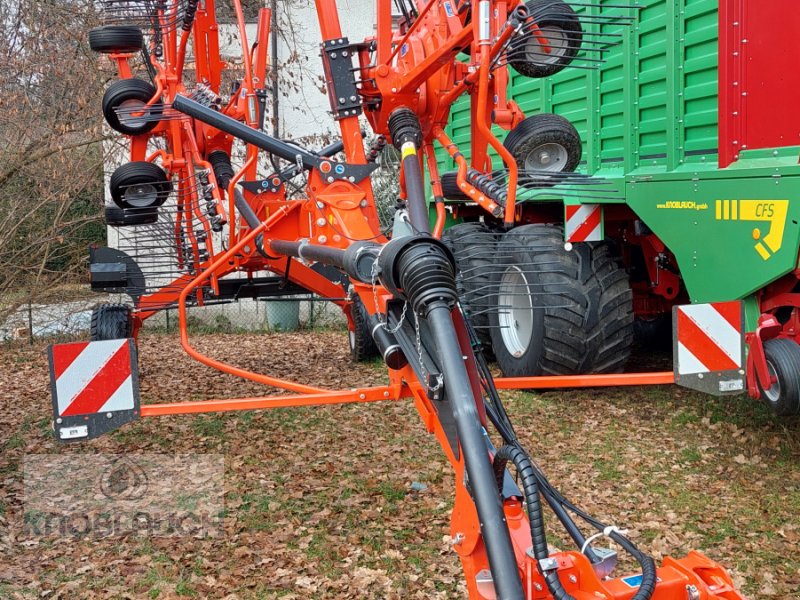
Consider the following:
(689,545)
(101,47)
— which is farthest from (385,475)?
(101,47)

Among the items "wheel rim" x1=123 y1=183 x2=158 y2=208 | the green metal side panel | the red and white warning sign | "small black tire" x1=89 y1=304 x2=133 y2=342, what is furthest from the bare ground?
"wheel rim" x1=123 y1=183 x2=158 y2=208

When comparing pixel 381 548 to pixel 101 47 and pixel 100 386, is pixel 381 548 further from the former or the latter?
pixel 101 47

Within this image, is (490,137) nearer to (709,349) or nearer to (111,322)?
(709,349)

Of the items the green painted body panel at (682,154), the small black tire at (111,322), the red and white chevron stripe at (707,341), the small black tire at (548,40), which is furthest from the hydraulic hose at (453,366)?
the small black tire at (111,322)

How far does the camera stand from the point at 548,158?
14.8 feet

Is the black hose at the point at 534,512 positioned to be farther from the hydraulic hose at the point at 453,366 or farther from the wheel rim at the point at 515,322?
the wheel rim at the point at 515,322

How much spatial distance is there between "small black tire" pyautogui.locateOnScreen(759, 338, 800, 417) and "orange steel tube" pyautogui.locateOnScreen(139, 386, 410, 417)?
1.89 meters

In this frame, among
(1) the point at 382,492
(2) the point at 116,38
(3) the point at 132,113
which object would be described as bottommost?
(1) the point at 382,492

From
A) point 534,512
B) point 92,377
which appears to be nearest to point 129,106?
point 92,377

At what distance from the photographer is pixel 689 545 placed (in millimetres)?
4055

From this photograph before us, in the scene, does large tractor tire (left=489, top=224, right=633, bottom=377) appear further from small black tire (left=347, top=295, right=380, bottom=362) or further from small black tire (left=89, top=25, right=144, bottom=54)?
small black tire (left=89, top=25, right=144, bottom=54)

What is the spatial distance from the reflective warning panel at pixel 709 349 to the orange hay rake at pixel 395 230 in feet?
0.44

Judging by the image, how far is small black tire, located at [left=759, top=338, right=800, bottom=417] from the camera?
417cm

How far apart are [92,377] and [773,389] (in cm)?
309
